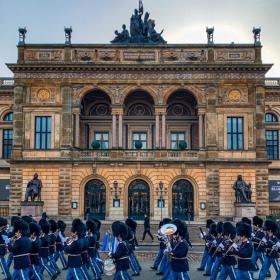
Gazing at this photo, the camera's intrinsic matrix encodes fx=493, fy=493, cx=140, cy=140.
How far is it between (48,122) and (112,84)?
638cm

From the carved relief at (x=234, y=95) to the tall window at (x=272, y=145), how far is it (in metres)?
7.39

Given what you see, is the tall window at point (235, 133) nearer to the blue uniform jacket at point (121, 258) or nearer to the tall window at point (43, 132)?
the tall window at point (43, 132)

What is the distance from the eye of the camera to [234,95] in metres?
42.4

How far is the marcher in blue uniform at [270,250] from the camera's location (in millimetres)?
16469

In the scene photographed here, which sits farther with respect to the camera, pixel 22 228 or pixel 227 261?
pixel 227 261

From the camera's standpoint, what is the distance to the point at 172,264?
14.7m

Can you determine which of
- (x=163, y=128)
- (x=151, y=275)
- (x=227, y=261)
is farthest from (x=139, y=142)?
(x=227, y=261)

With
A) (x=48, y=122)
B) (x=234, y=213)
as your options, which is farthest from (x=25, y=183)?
(x=234, y=213)

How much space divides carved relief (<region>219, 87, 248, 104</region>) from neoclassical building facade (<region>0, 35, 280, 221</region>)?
86 millimetres

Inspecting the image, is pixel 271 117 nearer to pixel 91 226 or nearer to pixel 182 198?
pixel 182 198

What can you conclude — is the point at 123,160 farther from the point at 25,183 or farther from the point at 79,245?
the point at 79,245

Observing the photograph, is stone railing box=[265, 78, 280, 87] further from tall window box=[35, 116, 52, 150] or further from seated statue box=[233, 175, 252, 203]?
tall window box=[35, 116, 52, 150]

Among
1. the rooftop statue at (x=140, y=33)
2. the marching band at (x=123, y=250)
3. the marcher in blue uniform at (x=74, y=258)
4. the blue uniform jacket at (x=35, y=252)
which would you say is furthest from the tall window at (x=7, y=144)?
the marcher in blue uniform at (x=74, y=258)

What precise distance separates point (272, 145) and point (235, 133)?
789cm
